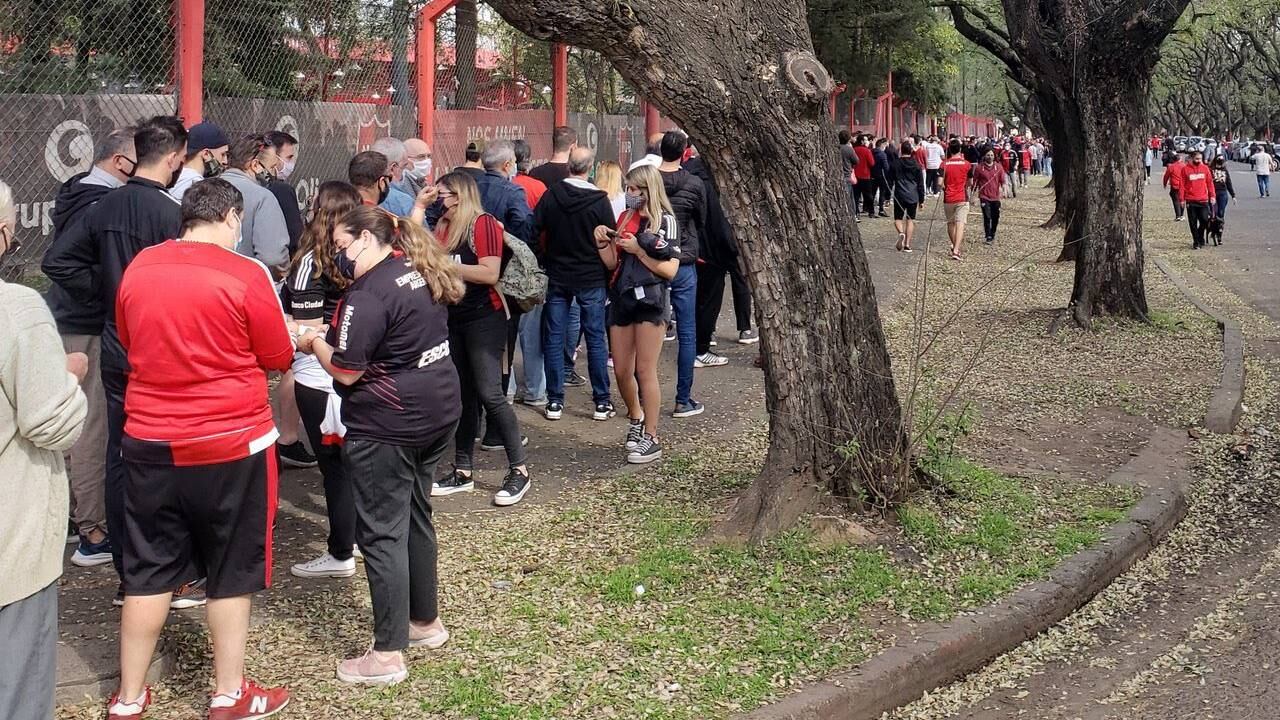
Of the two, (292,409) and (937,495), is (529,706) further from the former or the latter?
(292,409)

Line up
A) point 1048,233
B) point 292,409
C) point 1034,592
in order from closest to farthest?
point 1034,592
point 292,409
point 1048,233

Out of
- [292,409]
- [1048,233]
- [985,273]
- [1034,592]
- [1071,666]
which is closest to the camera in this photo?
[1071,666]

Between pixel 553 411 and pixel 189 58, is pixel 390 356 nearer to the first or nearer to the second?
pixel 189 58

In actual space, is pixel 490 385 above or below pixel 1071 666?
above

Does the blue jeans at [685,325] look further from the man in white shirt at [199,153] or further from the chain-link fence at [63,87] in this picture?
the man in white shirt at [199,153]

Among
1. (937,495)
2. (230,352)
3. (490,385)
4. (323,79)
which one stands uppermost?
(323,79)

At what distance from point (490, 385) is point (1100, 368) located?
222 inches

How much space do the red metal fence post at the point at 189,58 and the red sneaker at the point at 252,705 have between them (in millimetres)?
4118

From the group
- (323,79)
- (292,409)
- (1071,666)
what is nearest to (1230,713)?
(1071,666)

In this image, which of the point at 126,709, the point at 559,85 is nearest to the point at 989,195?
the point at 559,85

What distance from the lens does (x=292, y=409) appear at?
23.0 feet

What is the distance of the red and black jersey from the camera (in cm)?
433

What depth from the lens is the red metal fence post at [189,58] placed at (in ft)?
24.1

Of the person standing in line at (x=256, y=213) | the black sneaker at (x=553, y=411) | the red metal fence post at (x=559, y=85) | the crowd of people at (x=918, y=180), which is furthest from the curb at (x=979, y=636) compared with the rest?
the red metal fence post at (x=559, y=85)
